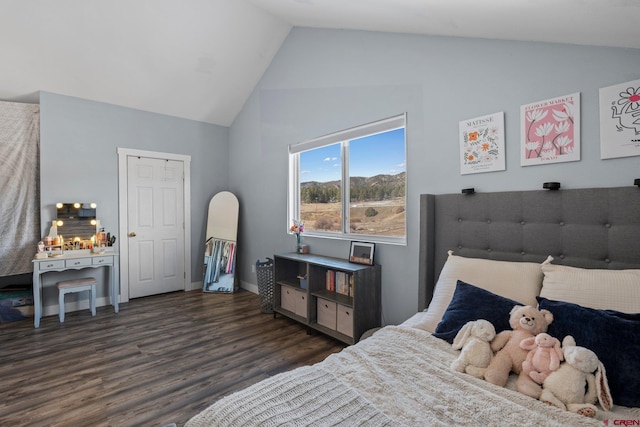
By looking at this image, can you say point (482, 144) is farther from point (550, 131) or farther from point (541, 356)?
point (541, 356)

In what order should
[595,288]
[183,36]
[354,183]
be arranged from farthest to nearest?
[183,36] < [354,183] < [595,288]

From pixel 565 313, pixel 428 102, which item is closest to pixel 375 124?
pixel 428 102

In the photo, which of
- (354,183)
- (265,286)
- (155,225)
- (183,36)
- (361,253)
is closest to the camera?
(361,253)

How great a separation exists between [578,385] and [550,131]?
1.44 metres

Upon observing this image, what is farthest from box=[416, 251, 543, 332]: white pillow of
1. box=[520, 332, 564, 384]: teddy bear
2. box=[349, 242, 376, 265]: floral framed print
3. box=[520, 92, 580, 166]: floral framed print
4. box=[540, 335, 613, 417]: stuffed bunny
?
box=[349, 242, 376, 265]: floral framed print

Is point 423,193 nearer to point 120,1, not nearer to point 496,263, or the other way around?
point 496,263

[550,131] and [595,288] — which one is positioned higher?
[550,131]

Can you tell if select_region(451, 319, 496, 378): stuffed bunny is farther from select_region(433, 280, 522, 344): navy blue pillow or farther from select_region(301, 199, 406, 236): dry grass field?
select_region(301, 199, 406, 236): dry grass field

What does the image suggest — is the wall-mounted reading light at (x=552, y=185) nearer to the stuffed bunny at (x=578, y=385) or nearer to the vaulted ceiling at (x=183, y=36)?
the vaulted ceiling at (x=183, y=36)

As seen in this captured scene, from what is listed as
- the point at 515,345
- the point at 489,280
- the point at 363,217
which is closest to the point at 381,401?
the point at 515,345

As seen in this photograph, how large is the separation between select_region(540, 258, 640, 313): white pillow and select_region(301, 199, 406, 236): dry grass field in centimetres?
132

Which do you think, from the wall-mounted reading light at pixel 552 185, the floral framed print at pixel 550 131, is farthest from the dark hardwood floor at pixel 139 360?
the floral framed print at pixel 550 131

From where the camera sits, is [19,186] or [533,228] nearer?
[533,228]

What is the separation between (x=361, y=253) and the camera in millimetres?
2941
